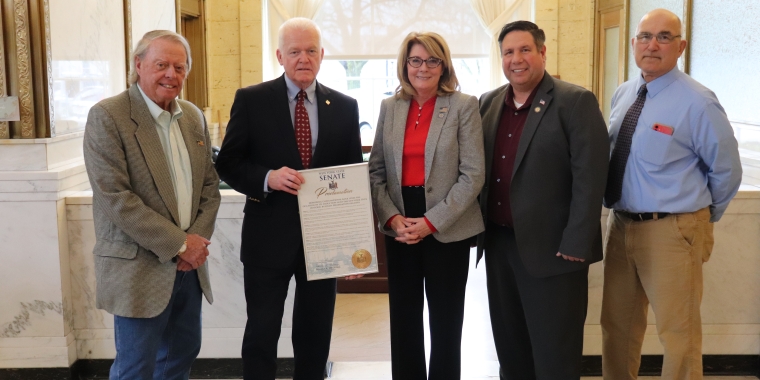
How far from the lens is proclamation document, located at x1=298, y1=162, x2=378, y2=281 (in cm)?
277

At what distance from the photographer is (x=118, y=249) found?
8.25 ft

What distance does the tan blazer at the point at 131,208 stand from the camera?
2.45m

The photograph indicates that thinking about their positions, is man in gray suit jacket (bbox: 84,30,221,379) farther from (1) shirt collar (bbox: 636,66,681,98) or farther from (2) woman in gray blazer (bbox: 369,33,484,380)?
(1) shirt collar (bbox: 636,66,681,98)

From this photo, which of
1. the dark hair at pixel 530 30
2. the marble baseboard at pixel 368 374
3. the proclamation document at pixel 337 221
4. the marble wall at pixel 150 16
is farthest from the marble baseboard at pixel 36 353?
the dark hair at pixel 530 30

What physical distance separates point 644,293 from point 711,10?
9.47 ft

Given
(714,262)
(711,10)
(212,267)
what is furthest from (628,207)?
(711,10)

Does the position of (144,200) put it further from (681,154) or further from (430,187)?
(681,154)

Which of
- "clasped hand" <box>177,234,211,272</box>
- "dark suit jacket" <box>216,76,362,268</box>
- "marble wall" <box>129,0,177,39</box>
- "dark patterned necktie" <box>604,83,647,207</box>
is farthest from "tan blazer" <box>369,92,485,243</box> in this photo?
"marble wall" <box>129,0,177,39</box>

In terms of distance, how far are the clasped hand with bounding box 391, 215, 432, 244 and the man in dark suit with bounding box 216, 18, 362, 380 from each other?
341 mm

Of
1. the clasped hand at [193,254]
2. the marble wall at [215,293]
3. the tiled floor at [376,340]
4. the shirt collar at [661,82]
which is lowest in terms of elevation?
the tiled floor at [376,340]

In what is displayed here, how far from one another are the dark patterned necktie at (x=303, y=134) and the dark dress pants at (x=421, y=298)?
1.39 feet

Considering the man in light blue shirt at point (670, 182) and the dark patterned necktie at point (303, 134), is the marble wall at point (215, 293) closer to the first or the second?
the dark patterned necktie at point (303, 134)

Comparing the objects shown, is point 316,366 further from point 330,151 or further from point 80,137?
Result: point 80,137

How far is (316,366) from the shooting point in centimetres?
306
